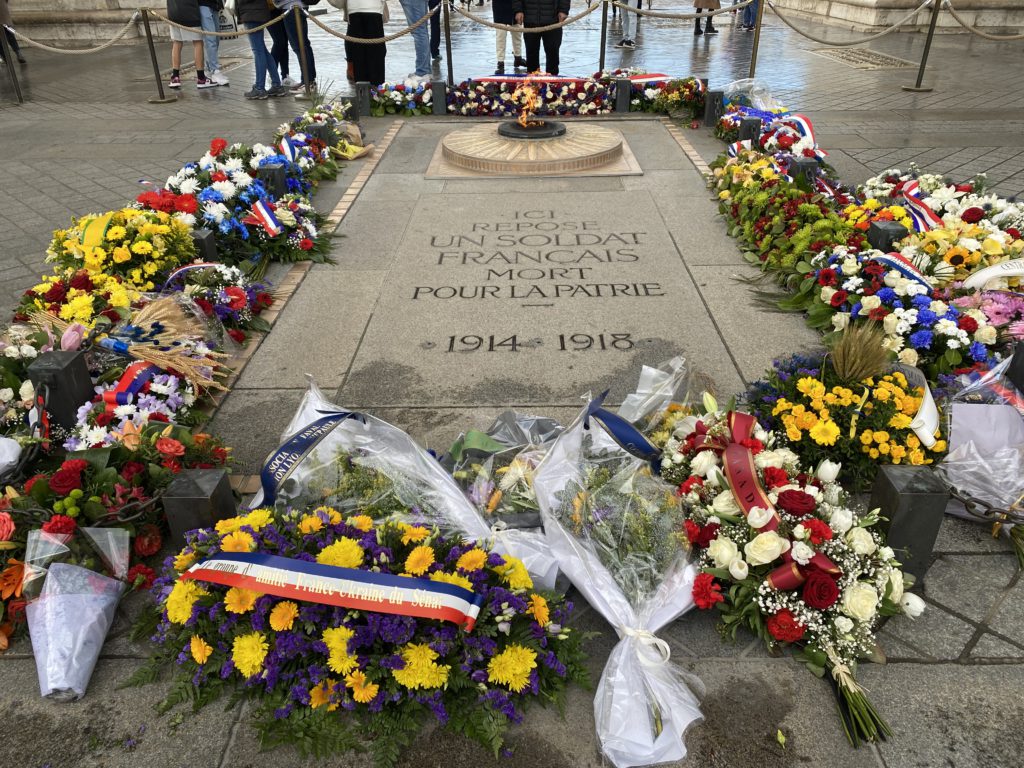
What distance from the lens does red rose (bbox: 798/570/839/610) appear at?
2.16 metres

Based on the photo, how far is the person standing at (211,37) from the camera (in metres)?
10.0

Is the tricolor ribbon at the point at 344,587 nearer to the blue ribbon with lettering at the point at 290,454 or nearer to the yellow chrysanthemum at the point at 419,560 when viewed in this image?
the yellow chrysanthemum at the point at 419,560

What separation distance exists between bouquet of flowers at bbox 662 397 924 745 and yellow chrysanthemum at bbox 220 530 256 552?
132cm

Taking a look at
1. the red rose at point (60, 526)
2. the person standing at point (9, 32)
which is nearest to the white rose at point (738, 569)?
the red rose at point (60, 526)

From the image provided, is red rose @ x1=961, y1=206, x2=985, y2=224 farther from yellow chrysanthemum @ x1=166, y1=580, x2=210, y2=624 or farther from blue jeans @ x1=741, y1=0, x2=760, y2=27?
blue jeans @ x1=741, y1=0, x2=760, y2=27

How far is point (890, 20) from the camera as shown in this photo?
13.9 m

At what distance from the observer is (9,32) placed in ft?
42.2

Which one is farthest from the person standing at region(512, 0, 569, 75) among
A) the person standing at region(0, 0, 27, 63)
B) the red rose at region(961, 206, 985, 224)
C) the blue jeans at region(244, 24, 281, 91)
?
the person standing at region(0, 0, 27, 63)

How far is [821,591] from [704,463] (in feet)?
1.88

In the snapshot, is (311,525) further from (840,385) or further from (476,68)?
(476,68)

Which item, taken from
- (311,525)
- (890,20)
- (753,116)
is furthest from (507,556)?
(890,20)

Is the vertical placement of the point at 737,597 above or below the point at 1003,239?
below

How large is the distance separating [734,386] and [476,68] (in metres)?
9.42

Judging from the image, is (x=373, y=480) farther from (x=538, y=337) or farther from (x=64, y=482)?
(x=538, y=337)
